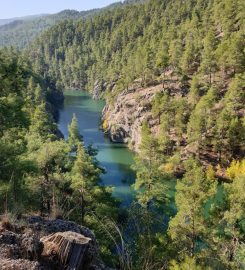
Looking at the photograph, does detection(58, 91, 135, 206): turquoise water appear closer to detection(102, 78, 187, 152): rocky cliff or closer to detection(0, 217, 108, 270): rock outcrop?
detection(102, 78, 187, 152): rocky cliff

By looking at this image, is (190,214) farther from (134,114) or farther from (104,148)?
(134,114)

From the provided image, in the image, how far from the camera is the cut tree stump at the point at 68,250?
30.7 ft

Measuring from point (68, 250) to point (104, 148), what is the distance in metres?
69.6

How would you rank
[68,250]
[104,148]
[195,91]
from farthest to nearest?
[104,148] → [195,91] → [68,250]

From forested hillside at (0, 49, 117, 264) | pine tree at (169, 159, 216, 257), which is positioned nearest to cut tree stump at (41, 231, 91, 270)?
forested hillside at (0, 49, 117, 264)

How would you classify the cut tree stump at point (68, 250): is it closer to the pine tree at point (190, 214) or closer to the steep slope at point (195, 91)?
the pine tree at point (190, 214)

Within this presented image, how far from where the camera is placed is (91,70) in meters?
183

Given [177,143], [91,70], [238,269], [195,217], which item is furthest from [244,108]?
[91,70]

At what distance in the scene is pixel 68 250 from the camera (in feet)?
31.1

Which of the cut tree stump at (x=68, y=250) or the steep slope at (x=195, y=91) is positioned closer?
the cut tree stump at (x=68, y=250)

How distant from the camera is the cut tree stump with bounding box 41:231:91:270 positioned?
30.7ft

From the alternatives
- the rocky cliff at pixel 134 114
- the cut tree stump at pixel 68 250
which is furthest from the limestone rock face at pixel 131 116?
the cut tree stump at pixel 68 250

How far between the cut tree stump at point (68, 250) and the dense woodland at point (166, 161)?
982 millimetres

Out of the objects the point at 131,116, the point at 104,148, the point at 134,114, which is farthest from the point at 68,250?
the point at 131,116
